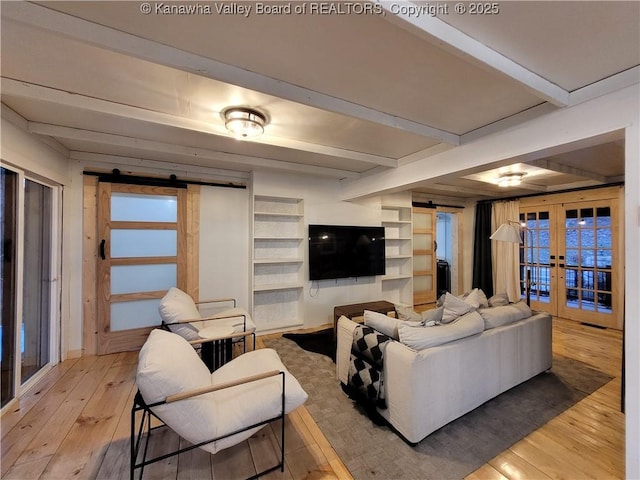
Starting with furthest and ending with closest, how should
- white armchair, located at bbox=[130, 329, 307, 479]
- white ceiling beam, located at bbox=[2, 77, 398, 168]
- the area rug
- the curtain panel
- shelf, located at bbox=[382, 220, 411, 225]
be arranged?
1. the curtain panel
2. shelf, located at bbox=[382, 220, 411, 225]
3. the area rug
4. white ceiling beam, located at bbox=[2, 77, 398, 168]
5. white armchair, located at bbox=[130, 329, 307, 479]

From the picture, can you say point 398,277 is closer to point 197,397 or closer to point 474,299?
point 474,299

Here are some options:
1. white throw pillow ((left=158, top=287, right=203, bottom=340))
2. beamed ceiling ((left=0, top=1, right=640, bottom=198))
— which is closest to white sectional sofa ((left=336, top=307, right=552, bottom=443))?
white throw pillow ((left=158, top=287, right=203, bottom=340))

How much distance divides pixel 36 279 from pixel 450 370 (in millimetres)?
3908

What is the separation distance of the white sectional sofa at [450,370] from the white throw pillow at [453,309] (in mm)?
68

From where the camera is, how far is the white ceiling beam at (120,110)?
172cm

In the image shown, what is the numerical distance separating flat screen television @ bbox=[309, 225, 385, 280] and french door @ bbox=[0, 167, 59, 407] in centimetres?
300

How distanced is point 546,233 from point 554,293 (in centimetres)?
110

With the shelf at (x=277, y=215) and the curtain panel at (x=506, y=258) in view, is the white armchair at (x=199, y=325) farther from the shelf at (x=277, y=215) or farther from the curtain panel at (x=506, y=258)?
the curtain panel at (x=506, y=258)

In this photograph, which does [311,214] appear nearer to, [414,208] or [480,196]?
[414,208]

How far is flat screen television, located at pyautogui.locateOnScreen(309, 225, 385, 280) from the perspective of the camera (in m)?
4.08

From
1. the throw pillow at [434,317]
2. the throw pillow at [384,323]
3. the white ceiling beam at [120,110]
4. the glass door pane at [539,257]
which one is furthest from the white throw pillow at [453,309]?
the glass door pane at [539,257]

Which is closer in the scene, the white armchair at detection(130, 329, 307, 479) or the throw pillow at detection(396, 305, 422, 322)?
the white armchair at detection(130, 329, 307, 479)

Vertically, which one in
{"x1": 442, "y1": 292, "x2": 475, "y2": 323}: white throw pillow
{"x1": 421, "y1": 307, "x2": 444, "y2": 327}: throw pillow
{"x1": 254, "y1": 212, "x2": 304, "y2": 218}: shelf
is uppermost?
{"x1": 254, "y1": 212, "x2": 304, "y2": 218}: shelf

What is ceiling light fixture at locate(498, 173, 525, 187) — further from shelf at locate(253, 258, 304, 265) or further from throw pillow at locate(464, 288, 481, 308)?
shelf at locate(253, 258, 304, 265)
